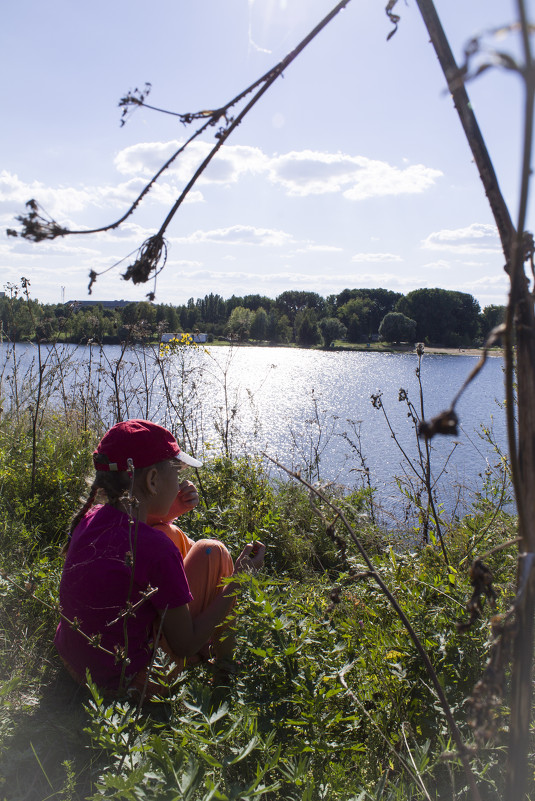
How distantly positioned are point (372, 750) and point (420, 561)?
1276mm

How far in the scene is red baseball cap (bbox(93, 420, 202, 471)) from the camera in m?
2.40

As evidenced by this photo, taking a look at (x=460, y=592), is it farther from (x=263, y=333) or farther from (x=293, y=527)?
(x=263, y=333)

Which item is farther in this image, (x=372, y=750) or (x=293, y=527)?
(x=293, y=527)

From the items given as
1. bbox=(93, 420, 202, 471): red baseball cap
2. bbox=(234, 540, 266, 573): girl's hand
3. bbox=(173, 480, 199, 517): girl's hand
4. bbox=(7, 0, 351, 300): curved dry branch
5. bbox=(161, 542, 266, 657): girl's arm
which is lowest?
bbox=(161, 542, 266, 657): girl's arm

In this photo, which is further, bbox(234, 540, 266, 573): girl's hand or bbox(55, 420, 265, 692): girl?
bbox(234, 540, 266, 573): girl's hand

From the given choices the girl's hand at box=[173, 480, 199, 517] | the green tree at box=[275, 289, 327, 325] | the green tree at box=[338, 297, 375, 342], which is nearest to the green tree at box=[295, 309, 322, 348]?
the green tree at box=[338, 297, 375, 342]

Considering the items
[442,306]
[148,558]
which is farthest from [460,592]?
[442,306]

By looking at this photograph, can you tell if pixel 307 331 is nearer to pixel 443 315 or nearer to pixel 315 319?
pixel 315 319

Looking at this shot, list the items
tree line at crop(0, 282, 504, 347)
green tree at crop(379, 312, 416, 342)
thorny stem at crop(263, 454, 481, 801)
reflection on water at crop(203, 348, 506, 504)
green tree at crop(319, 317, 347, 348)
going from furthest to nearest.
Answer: green tree at crop(319, 317, 347, 348), green tree at crop(379, 312, 416, 342), reflection on water at crop(203, 348, 506, 504), tree line at crop(0, 282, 504, 347), thorny stem at crop(263, 454, 481, 801)

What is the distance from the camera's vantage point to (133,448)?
2396 mm

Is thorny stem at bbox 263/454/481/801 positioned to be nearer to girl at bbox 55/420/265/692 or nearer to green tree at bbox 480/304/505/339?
green tree at bbox 480/304/505/339

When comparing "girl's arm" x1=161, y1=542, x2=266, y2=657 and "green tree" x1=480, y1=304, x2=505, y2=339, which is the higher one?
"green tree" x1=480, y1=304, x2=505, y2=339

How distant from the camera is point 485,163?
79 cm

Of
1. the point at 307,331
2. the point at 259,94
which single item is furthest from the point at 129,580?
the point at 307,331
